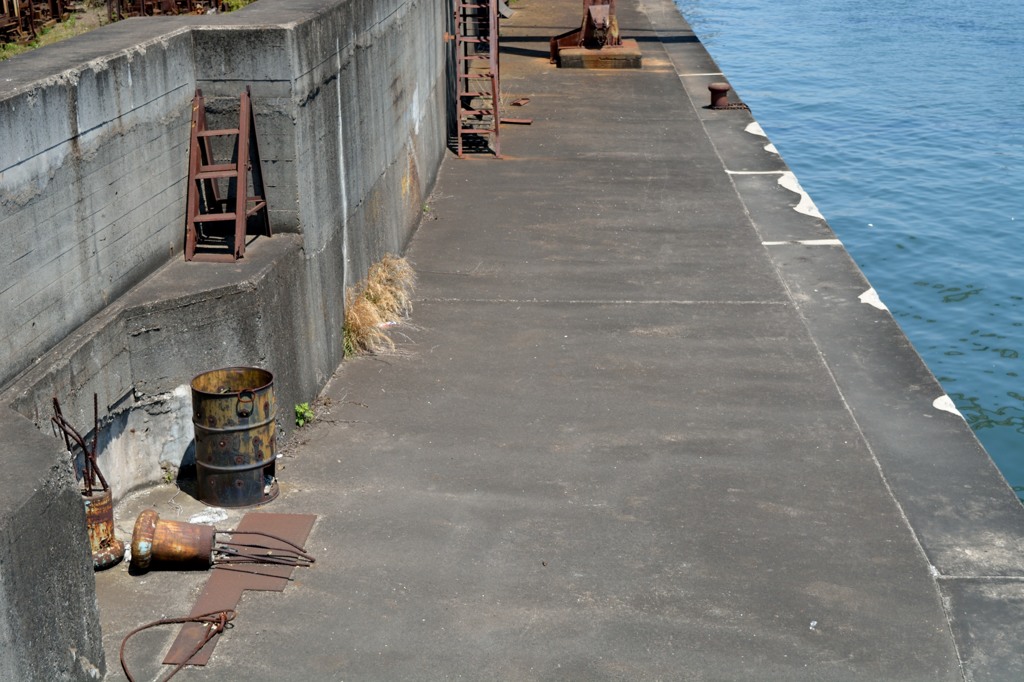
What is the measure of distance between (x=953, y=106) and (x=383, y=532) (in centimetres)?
2439

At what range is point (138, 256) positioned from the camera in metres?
8.27

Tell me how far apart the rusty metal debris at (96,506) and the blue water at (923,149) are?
31.4ft

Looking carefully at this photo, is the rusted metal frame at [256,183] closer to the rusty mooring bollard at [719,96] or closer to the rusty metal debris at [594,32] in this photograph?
the rusty mooring bollard at [719,96]

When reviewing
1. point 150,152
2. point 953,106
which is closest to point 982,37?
point 953,106

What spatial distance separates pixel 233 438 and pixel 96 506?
1.03 metres

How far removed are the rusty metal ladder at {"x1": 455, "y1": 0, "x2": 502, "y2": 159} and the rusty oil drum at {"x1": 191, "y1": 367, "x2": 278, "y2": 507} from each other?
960cm

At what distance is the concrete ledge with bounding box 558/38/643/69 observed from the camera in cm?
2311

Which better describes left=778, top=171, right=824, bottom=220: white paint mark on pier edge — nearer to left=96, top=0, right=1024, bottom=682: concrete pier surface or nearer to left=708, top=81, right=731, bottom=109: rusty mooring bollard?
left=96, top=0, right=1024, bottom=682: concrete pier surface

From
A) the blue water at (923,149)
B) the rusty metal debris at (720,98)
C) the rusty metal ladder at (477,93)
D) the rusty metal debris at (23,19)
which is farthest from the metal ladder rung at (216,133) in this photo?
the rusty metal debris at (720,98)

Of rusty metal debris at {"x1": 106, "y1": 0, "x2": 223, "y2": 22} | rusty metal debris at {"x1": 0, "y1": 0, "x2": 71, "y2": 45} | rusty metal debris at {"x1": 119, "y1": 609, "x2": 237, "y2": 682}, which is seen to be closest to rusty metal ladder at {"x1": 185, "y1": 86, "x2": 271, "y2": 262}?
rusty metal debris at {"x1": 119, "y1": 609, "x2": 237, "y2": 682}

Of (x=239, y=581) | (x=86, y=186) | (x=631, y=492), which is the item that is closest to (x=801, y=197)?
(x=631, y=492)

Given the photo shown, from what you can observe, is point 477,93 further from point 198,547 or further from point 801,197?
point 198,547

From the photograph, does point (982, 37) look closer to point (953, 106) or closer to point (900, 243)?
point (953, 106)

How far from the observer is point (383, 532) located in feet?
25.6
